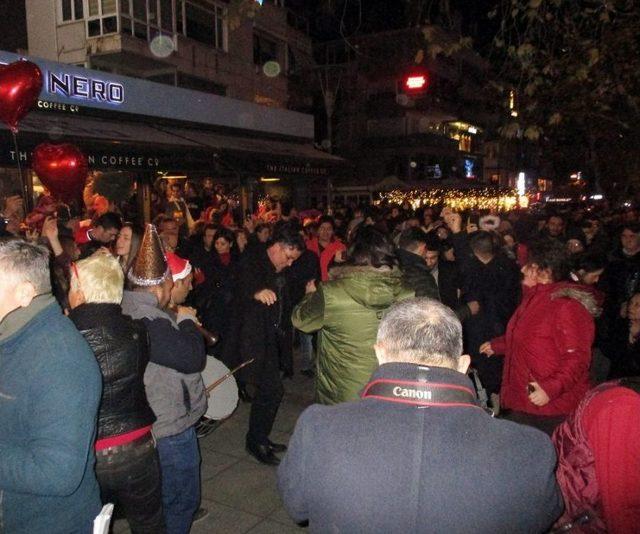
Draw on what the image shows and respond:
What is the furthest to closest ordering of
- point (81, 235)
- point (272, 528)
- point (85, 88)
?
1. point (85, 88)
2. point (81, 235)
3. point (272, 528)

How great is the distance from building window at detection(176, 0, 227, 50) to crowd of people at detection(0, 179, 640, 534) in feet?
52.0

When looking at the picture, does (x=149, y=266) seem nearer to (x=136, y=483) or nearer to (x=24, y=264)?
(x=24, y=264)

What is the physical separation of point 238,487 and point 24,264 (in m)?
2.86

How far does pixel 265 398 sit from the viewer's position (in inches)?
183

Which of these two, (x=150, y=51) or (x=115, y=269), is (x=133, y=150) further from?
(x=115, y=269)

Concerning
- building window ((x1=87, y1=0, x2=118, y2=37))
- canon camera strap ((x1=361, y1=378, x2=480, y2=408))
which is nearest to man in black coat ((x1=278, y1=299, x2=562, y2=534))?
canon camera strap ((x1=361, y1=378, x2=480, y2=408))

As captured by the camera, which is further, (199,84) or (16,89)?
(199,84)

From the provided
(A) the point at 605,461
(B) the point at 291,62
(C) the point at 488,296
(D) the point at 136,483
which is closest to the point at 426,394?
(A) the point at 605,461

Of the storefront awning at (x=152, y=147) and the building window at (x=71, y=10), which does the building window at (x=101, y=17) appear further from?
the storefront awning at (x=152, y=147)

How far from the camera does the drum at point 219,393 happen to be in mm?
3578

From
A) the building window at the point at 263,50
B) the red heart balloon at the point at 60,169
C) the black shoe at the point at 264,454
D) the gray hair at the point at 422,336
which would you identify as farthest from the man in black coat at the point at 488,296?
the building window at the point at 263,50

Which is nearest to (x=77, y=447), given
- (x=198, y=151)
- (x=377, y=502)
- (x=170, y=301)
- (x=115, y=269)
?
(x=115, y=269)

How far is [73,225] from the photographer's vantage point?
778 cm

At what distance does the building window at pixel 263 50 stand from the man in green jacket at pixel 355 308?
20952mm
